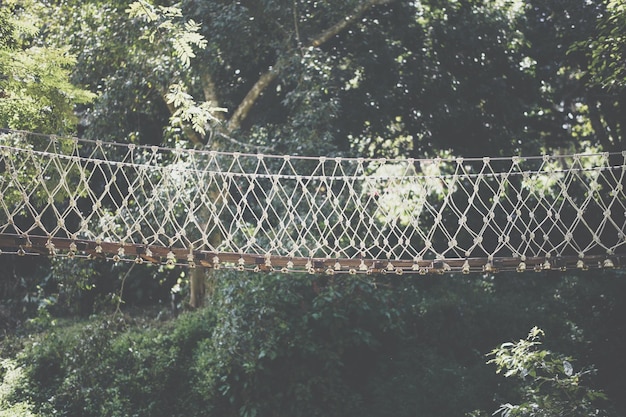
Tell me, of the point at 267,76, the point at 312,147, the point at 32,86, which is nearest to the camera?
the point at 32,86

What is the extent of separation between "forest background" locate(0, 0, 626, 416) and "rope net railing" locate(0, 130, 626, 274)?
9.2 inches

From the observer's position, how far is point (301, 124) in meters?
4.88

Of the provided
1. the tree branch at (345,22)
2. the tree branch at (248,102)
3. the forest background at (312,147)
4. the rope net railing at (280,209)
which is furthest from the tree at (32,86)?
the tree branch at (345,22)

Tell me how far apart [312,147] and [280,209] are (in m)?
0.46

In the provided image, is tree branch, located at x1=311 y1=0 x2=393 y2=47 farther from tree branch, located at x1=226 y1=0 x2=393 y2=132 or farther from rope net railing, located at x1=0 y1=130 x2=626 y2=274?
rope net railing, located at x1=0 y1=130 x2=626 y2=274

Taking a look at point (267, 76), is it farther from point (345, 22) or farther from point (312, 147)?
point (312, 147)

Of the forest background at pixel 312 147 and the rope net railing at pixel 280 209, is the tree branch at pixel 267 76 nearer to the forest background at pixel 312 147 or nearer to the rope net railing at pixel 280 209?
the forest background at pixel 312 147

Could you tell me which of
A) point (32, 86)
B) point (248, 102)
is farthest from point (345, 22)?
point (32, 86)

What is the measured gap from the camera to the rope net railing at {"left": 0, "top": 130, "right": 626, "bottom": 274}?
133 inches

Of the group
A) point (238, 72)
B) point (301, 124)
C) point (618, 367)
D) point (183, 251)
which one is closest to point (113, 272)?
point (238, 72)

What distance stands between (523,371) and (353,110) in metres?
2.68

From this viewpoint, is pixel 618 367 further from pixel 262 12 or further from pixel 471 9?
pixel 262 12

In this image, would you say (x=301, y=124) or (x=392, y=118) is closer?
(x=301, y=124)

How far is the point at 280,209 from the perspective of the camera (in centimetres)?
478
